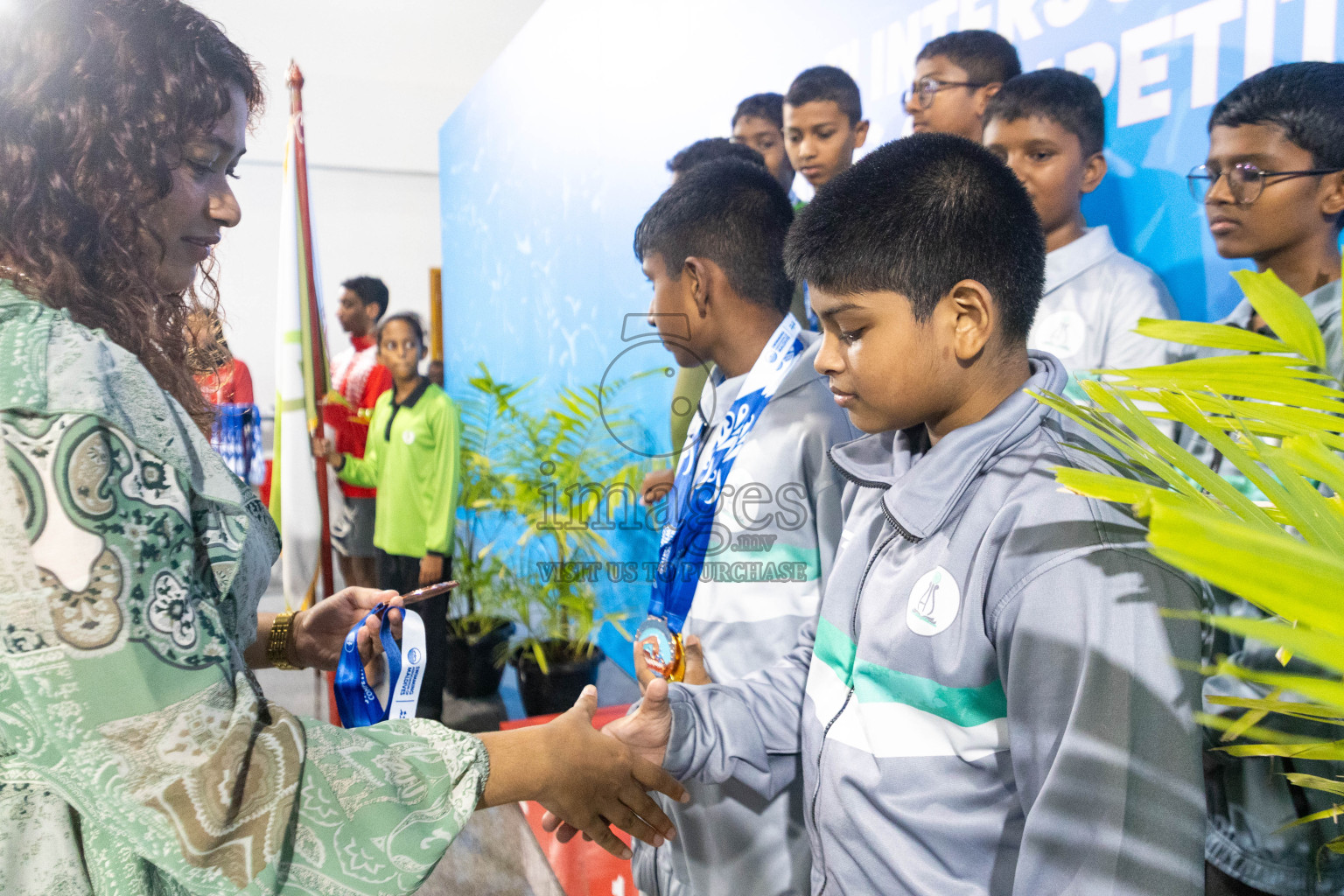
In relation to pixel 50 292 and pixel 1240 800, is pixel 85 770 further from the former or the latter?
pixel 1240 800

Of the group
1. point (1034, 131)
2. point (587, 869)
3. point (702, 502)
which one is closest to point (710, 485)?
point (702, 502)

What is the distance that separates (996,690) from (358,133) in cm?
898

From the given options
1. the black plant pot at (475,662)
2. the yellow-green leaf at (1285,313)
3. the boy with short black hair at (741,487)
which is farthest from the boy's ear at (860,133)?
the black plant pot at (475,662)

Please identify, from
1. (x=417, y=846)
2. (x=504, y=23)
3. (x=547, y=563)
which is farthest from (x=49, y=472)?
(x=504, y=23)

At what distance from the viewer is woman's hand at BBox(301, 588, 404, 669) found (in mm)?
1450

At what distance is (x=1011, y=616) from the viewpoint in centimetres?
85

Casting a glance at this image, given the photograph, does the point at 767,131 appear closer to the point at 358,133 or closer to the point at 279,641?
the point at 279,641

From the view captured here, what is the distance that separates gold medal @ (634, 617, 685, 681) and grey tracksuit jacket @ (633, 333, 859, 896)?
0.07 meters

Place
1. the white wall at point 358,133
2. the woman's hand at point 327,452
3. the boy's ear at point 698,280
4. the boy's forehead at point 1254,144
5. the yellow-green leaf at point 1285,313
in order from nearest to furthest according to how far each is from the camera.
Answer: the yellow-green leaf at point 1285,313 → the boy's forehead at point 1254,144 → the boy's ear at point 698,280 → the woman's hand at point 327,452 → the white wall at point 358,133

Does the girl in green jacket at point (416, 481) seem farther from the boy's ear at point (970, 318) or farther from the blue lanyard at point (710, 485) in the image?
the boy's ear at point (970, 318)

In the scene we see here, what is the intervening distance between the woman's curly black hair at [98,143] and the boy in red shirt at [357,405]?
3.45 meters

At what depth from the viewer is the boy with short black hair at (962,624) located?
0.78 meters

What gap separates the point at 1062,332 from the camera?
160 cm

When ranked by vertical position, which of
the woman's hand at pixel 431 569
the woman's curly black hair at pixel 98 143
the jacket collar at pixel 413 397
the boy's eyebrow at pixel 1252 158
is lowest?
the woman's hand at pixel 431 569
